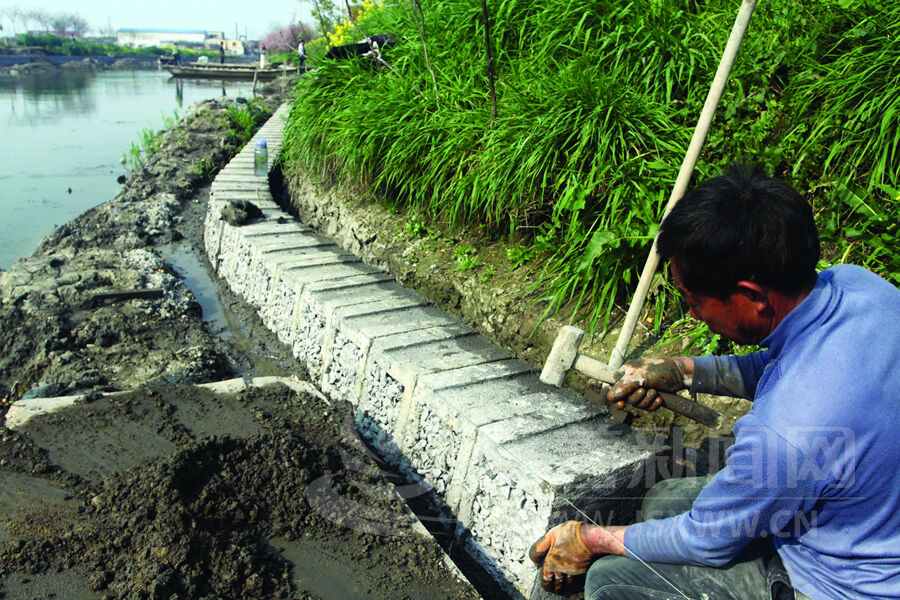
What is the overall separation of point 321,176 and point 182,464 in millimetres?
3885

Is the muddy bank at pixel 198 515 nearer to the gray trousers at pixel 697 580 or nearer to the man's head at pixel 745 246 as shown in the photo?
the gray trousers at pixel 697 580

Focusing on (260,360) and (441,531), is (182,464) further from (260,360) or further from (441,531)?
(260,360)

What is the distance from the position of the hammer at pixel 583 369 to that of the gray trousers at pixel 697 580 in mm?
527

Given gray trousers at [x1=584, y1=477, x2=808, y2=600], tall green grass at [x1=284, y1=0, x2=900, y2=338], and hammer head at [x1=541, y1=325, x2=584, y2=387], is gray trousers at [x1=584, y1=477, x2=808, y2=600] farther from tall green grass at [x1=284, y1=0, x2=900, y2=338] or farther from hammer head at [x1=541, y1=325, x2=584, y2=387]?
tall green grass at [x1=284, y1=0, x2=900, y2=338]

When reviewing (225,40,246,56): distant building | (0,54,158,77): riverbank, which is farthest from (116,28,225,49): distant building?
(0,54,158,77): riverbank

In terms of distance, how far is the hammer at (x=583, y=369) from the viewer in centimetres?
221

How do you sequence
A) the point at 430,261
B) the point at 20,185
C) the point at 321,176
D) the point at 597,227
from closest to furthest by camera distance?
1. the point at 597,227
2. the point at 430,261
3. the point at 321,176
4. the point at 20,185

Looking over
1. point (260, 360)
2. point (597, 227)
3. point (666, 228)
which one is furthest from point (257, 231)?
point (666, 228)

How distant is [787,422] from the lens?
4.62 feet

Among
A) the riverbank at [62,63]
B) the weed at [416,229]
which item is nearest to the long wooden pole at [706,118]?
the weed at [416,229]

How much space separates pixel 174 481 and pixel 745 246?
2.08 meters

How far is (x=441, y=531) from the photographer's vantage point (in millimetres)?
2801

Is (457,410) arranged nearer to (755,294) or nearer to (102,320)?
(755,294)

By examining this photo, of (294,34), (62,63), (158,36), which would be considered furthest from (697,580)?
(158,36)
